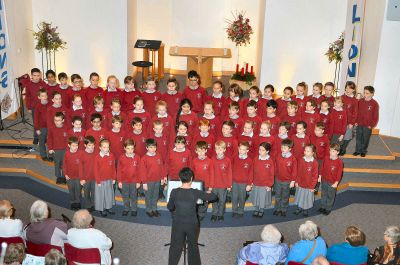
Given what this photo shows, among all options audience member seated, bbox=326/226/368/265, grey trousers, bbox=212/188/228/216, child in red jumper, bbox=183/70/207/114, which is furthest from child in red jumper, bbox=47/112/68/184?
audience member seated, bbox=326/226/368/265

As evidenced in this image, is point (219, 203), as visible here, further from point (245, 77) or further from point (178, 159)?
point (245, 77)

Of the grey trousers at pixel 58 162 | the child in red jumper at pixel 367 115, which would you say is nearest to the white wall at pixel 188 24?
the child in red jumper at pixel 367 115

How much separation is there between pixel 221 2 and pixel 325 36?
12.3ft

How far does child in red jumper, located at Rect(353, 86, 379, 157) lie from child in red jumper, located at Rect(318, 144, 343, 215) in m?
1.63

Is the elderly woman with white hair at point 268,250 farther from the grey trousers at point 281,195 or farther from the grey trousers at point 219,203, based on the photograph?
the grey trousers at point 281,195

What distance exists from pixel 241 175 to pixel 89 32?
21.9 ft

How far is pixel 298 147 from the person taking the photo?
330 inches

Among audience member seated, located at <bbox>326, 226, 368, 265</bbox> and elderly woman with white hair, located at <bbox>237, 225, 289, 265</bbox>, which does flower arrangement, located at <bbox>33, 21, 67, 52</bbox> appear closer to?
elderly woman with white hair, located at <bbox>237, 225, 289, 265</bbox>

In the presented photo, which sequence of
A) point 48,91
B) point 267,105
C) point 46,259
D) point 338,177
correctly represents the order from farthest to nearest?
point 48,91
point 267,105
point 338,177
point 46,259

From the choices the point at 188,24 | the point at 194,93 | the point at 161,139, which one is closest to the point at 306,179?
the point at 161,139

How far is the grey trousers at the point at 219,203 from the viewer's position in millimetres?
7988

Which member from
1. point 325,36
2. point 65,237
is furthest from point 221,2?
point 65,237

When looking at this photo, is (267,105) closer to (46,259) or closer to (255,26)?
(46,259)

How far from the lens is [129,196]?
8141mm
